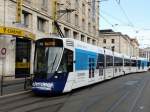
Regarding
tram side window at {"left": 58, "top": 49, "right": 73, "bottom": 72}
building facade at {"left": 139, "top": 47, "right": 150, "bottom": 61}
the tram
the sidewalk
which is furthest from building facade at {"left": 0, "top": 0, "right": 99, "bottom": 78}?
building facade at {"left": 139, "top": 47, "right": 150, "bottom": 61}

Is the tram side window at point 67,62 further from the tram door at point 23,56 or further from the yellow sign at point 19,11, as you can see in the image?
the tram door at point 23,56

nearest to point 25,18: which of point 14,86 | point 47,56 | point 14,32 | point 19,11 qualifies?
point 19,11

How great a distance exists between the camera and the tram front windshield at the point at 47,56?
1789 cm

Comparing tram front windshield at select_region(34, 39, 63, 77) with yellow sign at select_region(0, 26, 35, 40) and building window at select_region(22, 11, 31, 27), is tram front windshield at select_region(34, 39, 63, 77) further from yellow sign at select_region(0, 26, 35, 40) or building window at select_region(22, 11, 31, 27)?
building window at select_region(22, 11, 31, 27)

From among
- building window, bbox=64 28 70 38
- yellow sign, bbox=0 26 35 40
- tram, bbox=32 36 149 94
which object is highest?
building window, bbox=64 28 70 38

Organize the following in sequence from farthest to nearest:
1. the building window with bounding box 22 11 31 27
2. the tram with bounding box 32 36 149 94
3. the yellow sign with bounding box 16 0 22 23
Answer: the building window with bounding box 22 11 31 27, the yellow sign with bounding box 16 0 22 23, the tram with bounding box 32 36 149 94

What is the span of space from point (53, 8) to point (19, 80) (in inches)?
788

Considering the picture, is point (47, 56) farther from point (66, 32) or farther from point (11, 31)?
point (66, 32)

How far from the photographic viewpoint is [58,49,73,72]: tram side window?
1820cm

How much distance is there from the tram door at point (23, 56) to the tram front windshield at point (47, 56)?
14083 mm

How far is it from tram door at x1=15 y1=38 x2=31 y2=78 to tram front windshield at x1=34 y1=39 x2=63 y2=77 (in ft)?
Answer: 46.2

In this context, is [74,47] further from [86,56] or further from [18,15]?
[18,15]

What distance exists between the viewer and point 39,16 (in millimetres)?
37375

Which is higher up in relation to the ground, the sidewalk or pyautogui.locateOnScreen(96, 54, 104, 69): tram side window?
pyautogui.locateOnScreen(96, 54, 104, 69): tram side window
